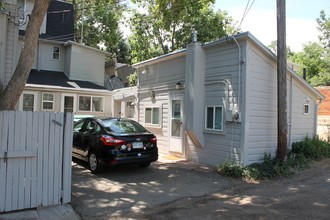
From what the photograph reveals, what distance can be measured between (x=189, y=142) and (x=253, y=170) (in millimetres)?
2994

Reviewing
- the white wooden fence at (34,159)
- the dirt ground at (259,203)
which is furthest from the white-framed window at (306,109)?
the white wooden fence at (34,159)

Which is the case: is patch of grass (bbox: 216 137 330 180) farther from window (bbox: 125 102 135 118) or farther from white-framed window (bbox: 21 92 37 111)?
white-framed window (bbox: 21 92 37 111)

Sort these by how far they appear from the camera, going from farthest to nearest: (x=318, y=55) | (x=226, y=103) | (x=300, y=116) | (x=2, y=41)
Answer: (x=318, y=55), (x=300, y=116), (x=226, y=103), (x=2, y=41)

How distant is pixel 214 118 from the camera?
1016 cm

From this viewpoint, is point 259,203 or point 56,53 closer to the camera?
point 259,203

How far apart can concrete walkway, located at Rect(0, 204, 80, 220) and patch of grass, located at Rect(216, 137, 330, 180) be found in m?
Result: 4.69

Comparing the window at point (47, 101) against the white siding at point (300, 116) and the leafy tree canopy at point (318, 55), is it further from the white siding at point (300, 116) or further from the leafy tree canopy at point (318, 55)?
the leafy tree canopy at point (318, 55)

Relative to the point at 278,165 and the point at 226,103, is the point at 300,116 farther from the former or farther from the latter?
the point at 226,103

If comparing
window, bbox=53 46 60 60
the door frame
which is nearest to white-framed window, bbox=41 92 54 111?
window, bbox=53 46 60 60

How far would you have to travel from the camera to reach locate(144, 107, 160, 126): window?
13039 millimetres

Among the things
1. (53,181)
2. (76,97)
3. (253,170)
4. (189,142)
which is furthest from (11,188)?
(76,97)

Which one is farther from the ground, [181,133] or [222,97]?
[222,97]

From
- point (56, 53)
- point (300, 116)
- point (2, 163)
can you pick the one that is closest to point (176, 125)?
point (300, 116)

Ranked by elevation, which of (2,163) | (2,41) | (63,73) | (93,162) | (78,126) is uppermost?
(63,73)
